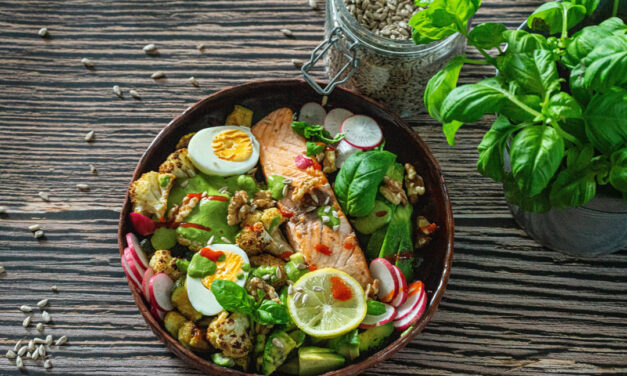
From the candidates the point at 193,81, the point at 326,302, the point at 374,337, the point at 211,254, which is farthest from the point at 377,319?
the point at 193,81

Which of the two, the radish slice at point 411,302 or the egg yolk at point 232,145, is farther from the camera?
the egg yolk at point 232,145

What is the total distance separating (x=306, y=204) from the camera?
1.87 m

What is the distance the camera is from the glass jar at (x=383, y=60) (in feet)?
5.94

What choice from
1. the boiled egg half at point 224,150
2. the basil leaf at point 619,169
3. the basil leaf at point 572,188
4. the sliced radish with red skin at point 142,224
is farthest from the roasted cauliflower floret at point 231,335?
the basil leaf at point 619,169

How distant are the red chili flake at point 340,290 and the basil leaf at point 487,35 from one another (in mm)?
803

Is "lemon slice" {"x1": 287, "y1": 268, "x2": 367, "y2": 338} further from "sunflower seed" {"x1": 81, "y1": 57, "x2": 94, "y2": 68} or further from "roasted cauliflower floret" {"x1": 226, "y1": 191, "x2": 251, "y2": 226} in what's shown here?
"sunflower seed" {"x1": 81, "y1": 57, "x2": 94, "y2": 68}

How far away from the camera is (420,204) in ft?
6.34

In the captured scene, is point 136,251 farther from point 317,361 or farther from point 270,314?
point 317,361

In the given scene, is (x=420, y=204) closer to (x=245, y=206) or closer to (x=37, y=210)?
(x=245, y=206)

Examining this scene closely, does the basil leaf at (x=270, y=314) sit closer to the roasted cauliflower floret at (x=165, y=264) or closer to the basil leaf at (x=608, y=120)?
the roasted cauliflower floret at (x=165, y=264)

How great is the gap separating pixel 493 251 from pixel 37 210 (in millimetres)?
1696

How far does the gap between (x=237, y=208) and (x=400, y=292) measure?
1.92 feet

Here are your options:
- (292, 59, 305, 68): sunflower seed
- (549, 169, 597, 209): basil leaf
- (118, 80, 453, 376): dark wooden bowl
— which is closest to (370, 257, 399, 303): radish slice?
(118, 80, 453, 376): dark wooden bowl

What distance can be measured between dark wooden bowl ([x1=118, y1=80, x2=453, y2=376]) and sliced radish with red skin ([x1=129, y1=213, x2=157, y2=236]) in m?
0.04
